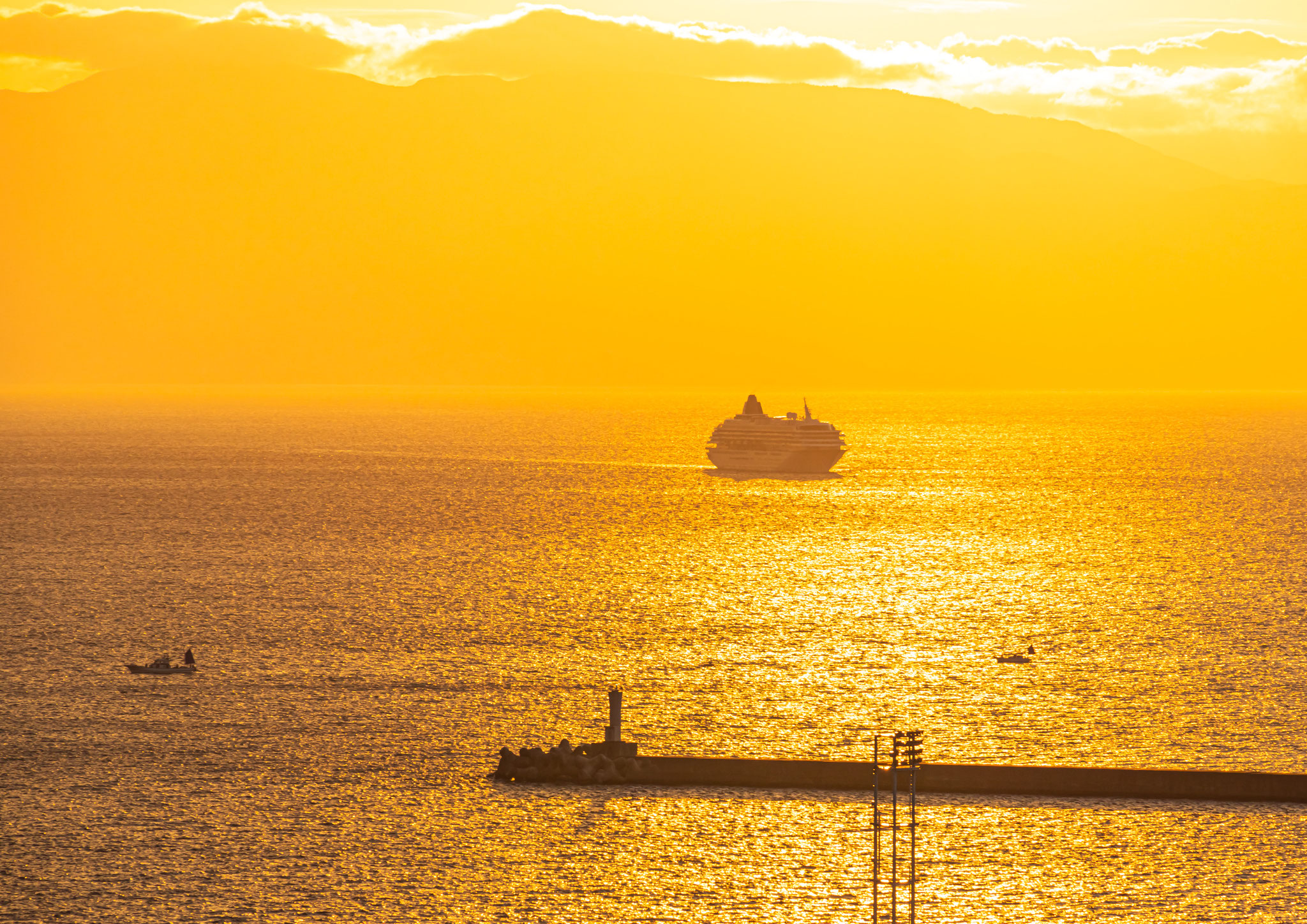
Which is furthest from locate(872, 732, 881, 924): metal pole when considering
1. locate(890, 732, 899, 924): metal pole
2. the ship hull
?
the ship hull

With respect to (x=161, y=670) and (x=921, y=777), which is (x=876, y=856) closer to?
(x=921, y=777)

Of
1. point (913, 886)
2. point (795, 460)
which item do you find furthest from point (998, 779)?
point (795, 460)

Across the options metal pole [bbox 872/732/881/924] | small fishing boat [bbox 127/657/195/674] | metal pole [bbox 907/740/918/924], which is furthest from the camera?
small fishing boat [bbox 127/657/195/674]

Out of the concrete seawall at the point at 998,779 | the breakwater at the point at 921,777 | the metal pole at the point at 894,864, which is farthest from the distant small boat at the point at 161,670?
the metal pole at the point at 894,864

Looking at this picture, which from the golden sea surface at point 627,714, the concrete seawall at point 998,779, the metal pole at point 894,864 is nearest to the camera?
the metal pole at point 894,864

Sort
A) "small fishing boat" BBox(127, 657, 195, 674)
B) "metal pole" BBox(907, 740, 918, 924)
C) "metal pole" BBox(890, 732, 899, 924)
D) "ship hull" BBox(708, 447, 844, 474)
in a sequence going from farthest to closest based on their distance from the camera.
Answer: "ship hull" BBox(708, 447, 844, 474), "small fishing boat" BBox(127, 657, 195, 674), "metal pole" BBox(907, 740, 918, 924), "metal pole" BBox(890, 732, 899, 924)

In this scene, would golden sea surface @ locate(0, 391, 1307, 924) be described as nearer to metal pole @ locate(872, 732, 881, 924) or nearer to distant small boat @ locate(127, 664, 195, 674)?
metal pole @ locate(872, 732, 881, 924)

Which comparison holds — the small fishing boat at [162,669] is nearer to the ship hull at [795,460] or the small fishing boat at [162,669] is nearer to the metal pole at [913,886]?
the metal pole at [913,886]
